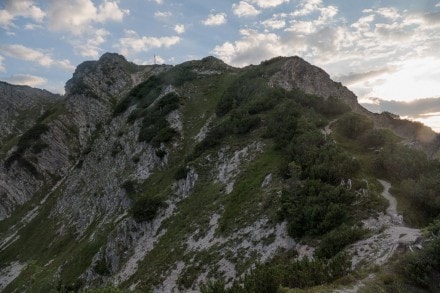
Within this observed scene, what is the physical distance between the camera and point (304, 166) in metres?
32.6

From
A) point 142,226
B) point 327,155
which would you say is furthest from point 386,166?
point 142,226

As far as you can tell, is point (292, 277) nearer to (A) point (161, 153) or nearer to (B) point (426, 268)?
(B) point (426, 268)

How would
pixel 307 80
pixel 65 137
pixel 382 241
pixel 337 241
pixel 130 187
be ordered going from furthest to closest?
pixel 65 137
pixel 307 80
pixel 130 187
pixel 337 241
pixel 382 241

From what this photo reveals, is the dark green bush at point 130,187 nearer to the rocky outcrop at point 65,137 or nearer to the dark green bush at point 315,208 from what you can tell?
the dark green bush at point 315,208

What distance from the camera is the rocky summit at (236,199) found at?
2090cm

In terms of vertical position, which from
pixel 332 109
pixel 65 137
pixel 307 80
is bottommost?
pixel 65 137

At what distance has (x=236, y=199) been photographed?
37000 millimetres

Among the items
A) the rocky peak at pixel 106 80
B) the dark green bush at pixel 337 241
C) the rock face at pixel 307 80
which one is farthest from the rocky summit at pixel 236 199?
the rocky peak at pixel 106 80

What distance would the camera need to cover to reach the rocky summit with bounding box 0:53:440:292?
68.6ft

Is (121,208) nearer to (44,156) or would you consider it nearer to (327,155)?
(327,155)

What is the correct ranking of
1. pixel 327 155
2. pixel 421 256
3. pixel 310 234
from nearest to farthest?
pixel 421 256
pixel 310 234
pixel 327 155

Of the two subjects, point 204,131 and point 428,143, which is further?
point 204,131

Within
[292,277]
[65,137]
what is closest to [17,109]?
[65,137]

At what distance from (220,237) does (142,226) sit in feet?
52.9
